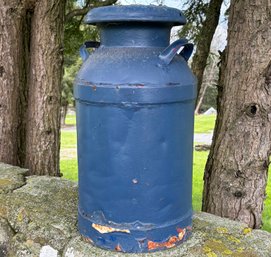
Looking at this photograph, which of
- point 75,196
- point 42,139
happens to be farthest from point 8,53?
point 75,196

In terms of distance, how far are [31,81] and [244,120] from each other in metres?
1.88

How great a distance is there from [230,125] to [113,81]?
0.99 meters

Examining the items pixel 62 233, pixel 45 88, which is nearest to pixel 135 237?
pixel 62 233

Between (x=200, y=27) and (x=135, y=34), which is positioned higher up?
(x=135, y=34)

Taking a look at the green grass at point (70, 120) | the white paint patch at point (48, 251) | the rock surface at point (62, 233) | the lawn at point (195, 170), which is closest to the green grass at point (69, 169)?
the lawn at point (195, 170)

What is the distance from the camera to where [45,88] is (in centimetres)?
381

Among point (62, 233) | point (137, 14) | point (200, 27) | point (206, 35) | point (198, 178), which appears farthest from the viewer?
point (198, 178)

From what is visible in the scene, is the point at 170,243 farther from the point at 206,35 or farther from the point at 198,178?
the point at 198,178

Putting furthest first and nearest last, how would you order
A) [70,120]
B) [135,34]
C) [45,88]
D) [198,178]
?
[70,120] → [198,178] → [45,88] → [135,34]

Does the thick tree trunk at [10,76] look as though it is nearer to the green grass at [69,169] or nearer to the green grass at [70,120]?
the green grass at [69,169]

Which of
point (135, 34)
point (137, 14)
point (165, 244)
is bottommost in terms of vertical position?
point (165, 244)

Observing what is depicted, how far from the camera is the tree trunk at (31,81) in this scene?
12.3 feet

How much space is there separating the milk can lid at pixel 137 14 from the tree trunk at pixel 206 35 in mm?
2247

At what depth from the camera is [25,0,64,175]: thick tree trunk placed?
373 cm
